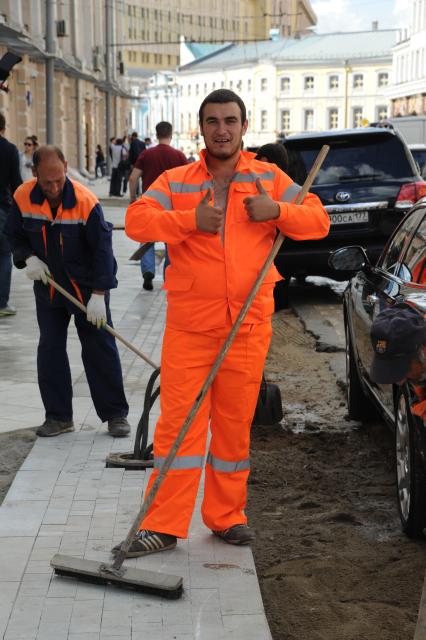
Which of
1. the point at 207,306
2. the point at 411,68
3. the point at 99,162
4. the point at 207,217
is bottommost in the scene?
the point at 99,162

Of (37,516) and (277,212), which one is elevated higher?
(277,212)

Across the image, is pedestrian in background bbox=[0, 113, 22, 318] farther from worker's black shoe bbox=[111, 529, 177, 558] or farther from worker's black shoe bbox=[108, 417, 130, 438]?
worker's black shoe bbox=[111, 529, 177, 558]

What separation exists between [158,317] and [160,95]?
13143 centimetres

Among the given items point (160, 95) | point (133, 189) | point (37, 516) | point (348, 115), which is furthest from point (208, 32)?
point (37, 516)

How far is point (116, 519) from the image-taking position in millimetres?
5199

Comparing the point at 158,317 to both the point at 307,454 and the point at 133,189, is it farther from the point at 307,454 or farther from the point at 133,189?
the point at 307,454

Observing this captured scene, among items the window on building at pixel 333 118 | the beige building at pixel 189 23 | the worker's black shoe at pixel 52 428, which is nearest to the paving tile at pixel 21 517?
the worker's black shoe at pixel 52 428

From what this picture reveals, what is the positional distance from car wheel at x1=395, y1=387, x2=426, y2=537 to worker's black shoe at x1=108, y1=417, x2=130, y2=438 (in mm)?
1931

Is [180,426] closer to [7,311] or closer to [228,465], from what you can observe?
[228,465]

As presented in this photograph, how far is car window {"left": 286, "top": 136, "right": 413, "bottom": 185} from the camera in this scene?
1221cm

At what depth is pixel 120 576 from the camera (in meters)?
4.43

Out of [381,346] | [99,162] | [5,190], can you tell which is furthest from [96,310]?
[99,162]

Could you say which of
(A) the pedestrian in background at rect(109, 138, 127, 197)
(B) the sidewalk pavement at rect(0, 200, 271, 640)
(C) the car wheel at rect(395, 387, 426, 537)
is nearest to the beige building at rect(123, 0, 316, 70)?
(A) the pedestrian in background at rect(109, 138, 127, 197)

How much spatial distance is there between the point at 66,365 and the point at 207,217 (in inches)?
101
